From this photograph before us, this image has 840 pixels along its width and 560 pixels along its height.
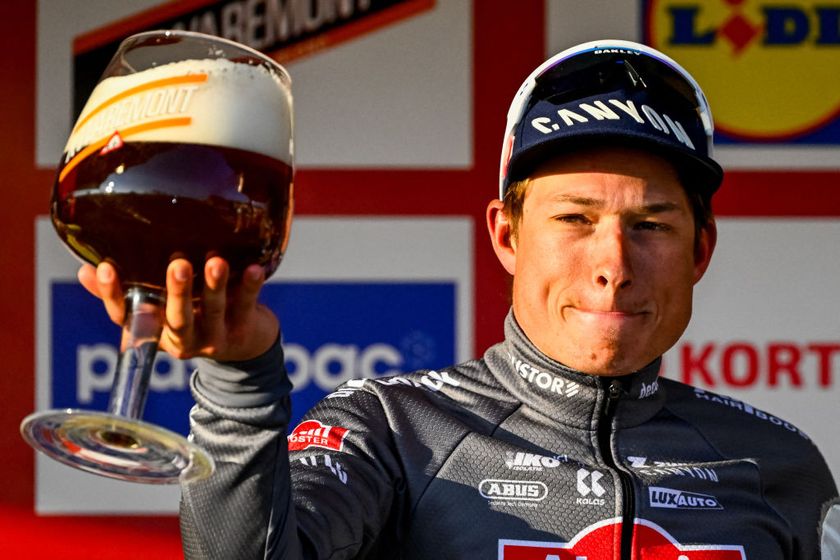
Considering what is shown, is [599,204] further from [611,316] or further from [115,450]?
[115,450]

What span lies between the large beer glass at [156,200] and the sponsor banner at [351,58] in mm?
1620

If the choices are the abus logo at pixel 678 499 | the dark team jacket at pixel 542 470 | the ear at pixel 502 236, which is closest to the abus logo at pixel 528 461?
the dark team jacket at pixel 542 470

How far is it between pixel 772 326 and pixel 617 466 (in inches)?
50.1

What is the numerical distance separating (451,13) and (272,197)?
67.4 inches

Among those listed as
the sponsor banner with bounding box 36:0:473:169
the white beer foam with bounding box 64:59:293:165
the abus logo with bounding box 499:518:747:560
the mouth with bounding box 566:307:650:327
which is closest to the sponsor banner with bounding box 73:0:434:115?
the sponsor banner with bounding box 36:0:473:169

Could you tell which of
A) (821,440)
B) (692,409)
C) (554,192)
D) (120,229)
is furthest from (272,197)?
(821,440)

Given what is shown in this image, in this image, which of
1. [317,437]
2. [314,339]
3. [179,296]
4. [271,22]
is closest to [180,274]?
[179,296]

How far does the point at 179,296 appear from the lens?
0.90m

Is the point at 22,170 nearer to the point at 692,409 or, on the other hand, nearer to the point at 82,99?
the point at 82,99

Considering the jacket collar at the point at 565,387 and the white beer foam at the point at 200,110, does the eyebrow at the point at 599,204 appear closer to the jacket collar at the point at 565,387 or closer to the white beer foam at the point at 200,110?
the jacket collar at the point at 565,387

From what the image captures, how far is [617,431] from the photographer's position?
149cm

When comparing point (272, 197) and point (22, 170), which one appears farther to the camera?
point (22, 170)

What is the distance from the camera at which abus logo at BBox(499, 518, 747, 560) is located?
1.37 meters

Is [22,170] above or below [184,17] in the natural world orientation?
below
